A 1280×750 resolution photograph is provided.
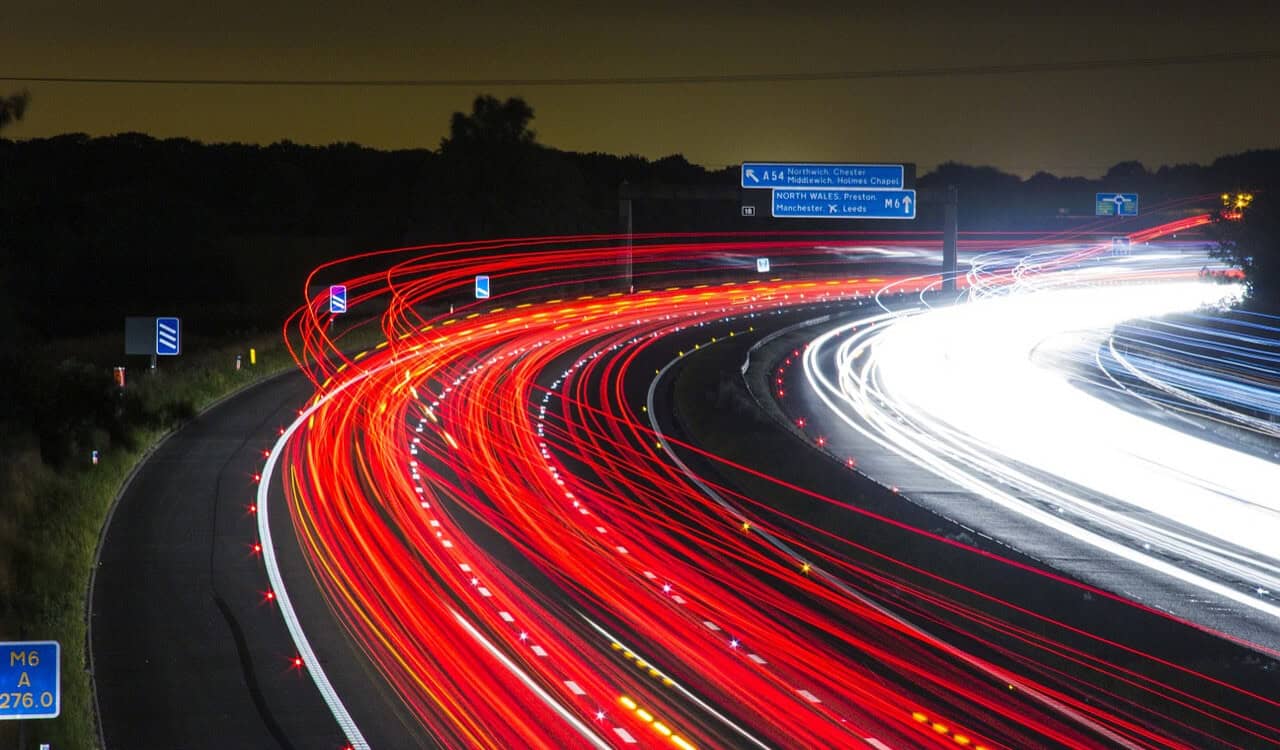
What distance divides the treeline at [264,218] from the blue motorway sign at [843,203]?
3.43 feet

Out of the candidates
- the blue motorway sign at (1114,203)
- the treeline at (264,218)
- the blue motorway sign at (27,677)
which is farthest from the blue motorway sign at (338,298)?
the blue motorway sign at (1114,203)

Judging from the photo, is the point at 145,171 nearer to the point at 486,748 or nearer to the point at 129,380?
the point at 129,380

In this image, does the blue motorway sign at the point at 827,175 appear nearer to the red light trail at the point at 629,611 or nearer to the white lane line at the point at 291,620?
the red light trail at the point at 629,611

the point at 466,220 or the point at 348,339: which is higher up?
the point at 466,220

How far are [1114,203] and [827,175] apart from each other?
29.3m

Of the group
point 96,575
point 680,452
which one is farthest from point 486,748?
point 680,452

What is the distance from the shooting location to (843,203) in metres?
54.4

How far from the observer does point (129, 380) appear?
127ft

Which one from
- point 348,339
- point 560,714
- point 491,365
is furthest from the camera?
point 348,339

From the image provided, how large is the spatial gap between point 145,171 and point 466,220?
6504 cm

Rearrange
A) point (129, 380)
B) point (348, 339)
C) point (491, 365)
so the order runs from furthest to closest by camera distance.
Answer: point (348, 339)
point (491, 365)
point (129, 380)

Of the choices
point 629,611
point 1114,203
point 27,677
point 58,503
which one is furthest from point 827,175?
point 27,677

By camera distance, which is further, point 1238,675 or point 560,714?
point 1238,675

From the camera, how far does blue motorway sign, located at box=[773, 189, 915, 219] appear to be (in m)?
54.1
